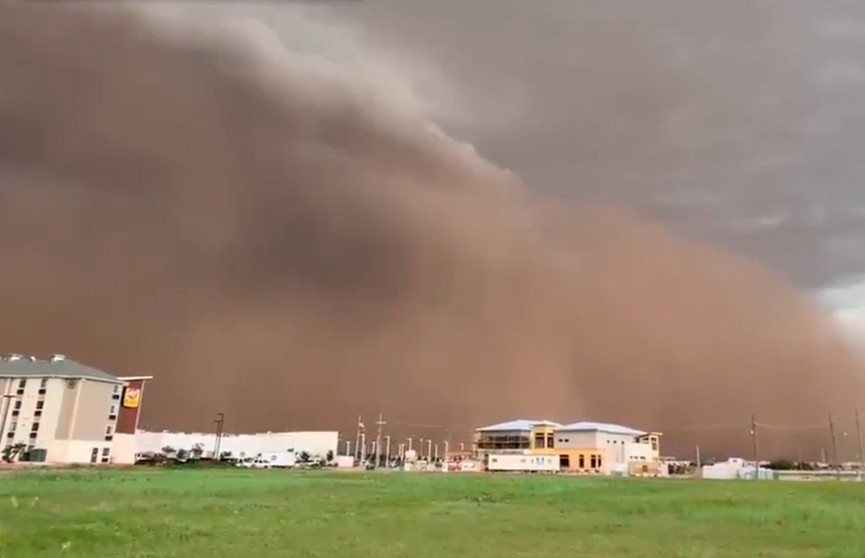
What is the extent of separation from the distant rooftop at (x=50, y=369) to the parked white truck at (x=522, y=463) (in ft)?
208

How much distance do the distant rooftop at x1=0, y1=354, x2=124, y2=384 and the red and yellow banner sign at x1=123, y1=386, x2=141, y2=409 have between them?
2124 mm

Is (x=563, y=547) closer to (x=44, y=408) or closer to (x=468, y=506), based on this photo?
(x=468, y=506)

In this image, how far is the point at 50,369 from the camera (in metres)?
120

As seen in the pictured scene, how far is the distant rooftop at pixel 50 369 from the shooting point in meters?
118

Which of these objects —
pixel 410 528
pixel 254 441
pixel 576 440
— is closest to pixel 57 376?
pixel 254 441

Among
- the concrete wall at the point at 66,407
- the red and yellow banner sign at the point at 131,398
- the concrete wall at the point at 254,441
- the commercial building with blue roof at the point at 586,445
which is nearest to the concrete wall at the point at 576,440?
the commercial building with blue roof at the point at 586,445

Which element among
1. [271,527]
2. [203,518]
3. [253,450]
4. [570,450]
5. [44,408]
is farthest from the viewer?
[253,450]

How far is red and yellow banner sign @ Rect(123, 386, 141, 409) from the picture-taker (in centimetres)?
12488

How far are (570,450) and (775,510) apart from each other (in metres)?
111

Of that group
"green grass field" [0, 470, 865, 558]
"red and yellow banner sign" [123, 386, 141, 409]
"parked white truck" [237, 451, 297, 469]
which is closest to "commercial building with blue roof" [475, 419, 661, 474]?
"parked white truck" [237, 451, 297, 469]

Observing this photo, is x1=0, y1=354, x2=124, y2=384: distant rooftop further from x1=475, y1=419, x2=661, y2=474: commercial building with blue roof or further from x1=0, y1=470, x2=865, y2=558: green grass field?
x1=0, y1=470, x2=865, y2=558: green grass field

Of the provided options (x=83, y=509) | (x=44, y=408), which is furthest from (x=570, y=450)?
(x=83, y=509)

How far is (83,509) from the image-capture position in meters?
24.8

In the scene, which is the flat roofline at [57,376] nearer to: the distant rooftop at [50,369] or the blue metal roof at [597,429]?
the distant rooftop at [50,369]
